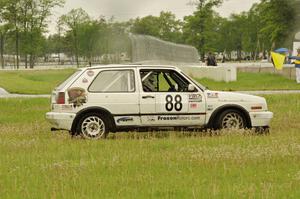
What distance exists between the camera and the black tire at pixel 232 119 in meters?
12.3

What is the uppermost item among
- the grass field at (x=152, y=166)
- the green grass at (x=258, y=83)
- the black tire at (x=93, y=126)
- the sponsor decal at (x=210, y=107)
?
the green grass at (x=258, y=83)

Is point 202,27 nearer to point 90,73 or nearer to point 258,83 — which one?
point 258,83

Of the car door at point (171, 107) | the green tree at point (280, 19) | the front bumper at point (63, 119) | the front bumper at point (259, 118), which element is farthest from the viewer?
the green tree at point (280, 19)

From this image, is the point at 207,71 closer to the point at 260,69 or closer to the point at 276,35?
the point at 260,69

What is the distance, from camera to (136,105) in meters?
12.1

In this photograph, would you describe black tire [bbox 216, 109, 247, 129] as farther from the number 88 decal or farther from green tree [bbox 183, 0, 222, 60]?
green tree [bbox 183, 0, 222, 60]

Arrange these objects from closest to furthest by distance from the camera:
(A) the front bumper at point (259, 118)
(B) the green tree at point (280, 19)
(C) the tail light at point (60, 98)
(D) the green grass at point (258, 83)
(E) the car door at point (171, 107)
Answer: (C) the tail light at point (60, 98) → (E) the car door at point (171, 107) → (A) the front bumper at point (259, 118) → (D) the green grass at point (258, 83) → (B) the green tree at point (280, 19)

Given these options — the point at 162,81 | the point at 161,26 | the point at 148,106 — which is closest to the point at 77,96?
the point at 148,106

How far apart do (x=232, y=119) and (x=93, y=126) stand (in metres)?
2.82

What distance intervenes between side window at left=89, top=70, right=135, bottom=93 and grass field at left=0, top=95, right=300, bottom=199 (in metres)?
1.01

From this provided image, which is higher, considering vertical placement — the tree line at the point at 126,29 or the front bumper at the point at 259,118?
the tree line at the point at 126,29

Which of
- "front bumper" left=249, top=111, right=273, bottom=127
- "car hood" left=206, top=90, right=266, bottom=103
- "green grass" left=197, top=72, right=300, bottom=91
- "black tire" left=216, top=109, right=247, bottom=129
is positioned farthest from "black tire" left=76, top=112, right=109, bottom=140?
"green grass" left=197, top=72, right=300, bottom=91

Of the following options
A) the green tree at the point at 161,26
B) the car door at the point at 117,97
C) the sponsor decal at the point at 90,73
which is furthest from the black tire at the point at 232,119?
the green tree at the point at 161,26

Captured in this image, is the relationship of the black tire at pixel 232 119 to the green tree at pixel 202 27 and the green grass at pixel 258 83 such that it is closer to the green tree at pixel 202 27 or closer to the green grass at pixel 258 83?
the green grass at pixel 258 83
